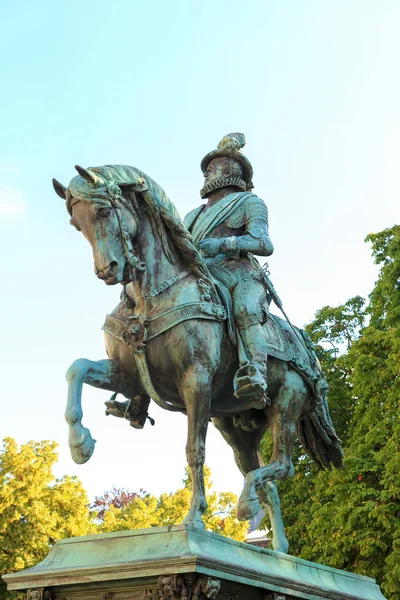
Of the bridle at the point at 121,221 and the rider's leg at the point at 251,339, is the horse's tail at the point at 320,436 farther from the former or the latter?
the bridle at the point at 121,221

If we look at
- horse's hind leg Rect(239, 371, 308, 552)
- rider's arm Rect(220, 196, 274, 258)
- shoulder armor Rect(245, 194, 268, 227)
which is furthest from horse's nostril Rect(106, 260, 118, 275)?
horse's hind leg Rect(239, 371, 308, 552)

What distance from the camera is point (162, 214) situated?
8.11 m

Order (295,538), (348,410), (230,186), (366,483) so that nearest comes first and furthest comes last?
(230,186)
(366,483)
(295,538)
(348,410)

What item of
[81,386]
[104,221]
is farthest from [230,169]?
[81,386]

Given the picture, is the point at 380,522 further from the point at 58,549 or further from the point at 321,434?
the point at 58,549

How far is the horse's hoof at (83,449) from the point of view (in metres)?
7.34

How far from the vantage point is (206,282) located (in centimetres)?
827

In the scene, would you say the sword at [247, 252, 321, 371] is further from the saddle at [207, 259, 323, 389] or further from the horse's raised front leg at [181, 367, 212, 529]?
the horse's raised front leg at [181, 367, 212, 529]

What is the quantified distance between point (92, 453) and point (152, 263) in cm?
178

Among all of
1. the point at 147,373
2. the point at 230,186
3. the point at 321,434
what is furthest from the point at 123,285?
the point at 321,434

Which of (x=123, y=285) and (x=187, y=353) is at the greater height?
(x=123, y=285)

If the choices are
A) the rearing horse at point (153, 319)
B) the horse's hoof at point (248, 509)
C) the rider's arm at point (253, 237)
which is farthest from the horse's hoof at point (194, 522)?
the rider's arm at point (253, 237)

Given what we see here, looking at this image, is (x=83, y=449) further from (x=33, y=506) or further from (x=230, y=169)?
(x=33, y=506)

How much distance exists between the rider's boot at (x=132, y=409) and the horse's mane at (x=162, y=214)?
1.31m
